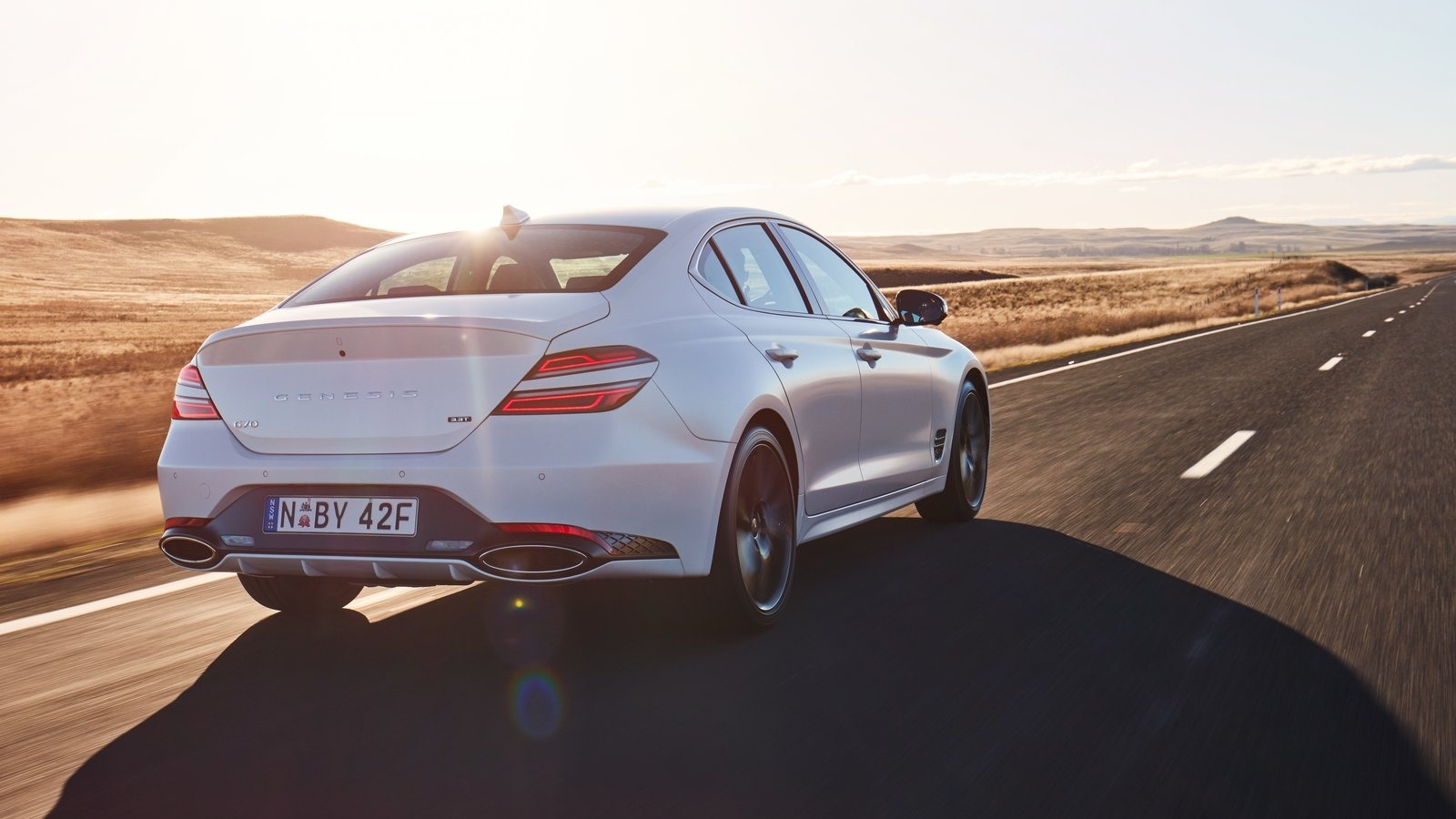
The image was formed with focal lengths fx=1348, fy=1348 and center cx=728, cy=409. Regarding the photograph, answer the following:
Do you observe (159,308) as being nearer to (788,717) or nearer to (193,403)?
(193,403)

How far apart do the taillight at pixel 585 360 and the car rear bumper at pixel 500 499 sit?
0.41 ft

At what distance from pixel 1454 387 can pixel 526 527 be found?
12725 millimetres

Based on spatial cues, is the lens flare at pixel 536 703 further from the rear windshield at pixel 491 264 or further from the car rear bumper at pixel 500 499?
the rear windshield at pixel 491 264

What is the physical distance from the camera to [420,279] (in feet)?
17.5

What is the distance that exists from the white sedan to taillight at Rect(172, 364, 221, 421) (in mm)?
11

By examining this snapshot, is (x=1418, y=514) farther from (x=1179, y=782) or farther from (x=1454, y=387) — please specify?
(x=1454, y=387)

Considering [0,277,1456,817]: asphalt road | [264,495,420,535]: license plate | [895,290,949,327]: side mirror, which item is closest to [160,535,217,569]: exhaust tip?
[264,495,420,535]: license plate

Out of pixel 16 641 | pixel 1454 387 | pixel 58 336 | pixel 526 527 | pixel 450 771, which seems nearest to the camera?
pixel 450 771

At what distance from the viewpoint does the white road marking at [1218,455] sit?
858 cm

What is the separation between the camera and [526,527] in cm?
399

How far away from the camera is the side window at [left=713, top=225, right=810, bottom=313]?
5.19 m

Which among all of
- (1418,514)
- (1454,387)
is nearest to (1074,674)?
(1418,514)

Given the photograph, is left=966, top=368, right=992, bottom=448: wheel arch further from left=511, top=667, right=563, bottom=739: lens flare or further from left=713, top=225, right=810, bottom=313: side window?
left=511, top=667, right=563, bottom=739: lens flare

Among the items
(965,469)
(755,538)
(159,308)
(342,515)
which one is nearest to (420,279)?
(342,515)
